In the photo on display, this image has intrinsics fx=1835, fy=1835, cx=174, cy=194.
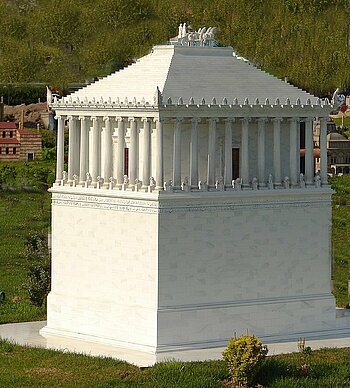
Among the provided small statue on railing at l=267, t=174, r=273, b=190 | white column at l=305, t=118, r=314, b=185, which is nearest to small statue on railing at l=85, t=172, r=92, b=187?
small statue on railing at l=267, t=174, r=273, b=190

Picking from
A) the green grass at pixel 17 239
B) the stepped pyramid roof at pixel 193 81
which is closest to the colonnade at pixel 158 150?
the stepped pyramid roof at pixel 193 81

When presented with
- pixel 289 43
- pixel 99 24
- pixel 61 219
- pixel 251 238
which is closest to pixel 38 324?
pixel 61 219

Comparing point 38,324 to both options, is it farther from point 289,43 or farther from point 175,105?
point 289,43

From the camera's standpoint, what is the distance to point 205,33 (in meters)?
32.0

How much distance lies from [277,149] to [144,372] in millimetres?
5081

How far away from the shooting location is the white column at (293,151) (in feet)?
103

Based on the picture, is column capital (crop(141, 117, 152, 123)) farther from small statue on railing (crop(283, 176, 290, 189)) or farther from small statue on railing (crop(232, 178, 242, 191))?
small statue on railing (crop(283, 176, 290, 189))

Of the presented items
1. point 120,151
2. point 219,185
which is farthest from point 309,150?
point 120,151

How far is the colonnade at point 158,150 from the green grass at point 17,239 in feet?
11.5

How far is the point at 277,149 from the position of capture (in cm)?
3112

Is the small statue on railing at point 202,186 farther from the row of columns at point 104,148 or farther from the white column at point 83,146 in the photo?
the white column at point 83,146

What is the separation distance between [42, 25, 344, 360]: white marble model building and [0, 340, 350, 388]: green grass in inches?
56.6

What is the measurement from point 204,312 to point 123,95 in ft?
12.8

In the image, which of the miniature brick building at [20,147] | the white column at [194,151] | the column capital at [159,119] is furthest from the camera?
the miniature brick building at [20,147]
